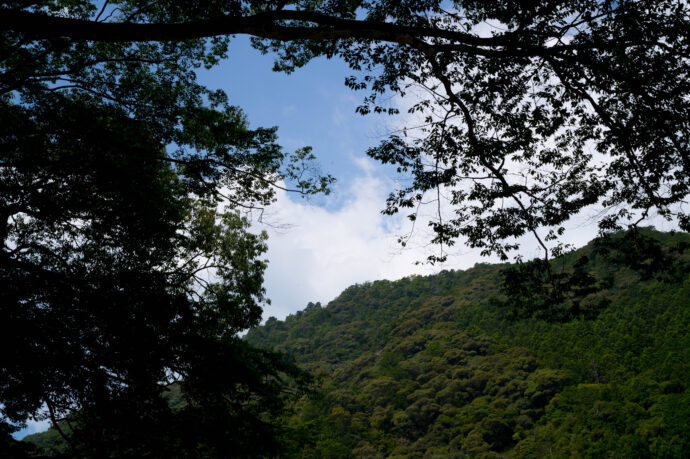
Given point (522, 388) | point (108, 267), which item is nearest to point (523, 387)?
point (522, 388)

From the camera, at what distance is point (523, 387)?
145 feet

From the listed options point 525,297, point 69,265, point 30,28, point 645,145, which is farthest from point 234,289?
point 645,145

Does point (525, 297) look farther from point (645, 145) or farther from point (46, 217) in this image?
point (46, 217)

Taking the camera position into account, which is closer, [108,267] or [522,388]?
[108,267]

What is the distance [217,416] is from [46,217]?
3.79 meters

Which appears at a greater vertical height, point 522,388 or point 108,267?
point 108,267

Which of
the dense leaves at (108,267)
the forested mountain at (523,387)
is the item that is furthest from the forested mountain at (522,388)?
the dense leaves at (108,267)

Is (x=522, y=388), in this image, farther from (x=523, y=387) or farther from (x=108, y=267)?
(x=108, y=267)

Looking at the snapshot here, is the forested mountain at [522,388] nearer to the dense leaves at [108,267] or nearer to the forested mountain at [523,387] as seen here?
the forested mountain at [523,387]

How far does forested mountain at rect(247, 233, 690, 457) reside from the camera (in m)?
31.5

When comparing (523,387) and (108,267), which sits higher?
(108,267)

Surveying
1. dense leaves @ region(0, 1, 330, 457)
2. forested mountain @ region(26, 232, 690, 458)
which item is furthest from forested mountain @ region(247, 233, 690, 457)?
dense leaves @ region(0, 1, 330, 457)

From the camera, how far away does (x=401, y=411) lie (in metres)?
48.2

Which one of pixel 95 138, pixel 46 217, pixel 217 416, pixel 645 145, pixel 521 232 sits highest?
pixel 95 138
